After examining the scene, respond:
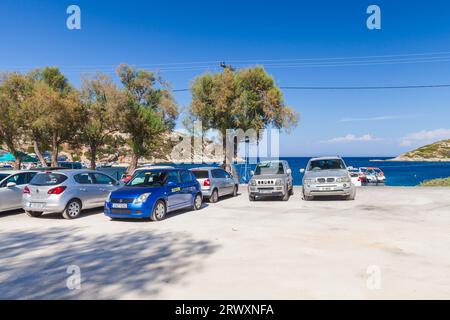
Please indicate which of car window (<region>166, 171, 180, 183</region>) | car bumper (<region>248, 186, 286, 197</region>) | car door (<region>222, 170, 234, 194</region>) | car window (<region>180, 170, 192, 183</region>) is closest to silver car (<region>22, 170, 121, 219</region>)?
car window (<region>166, 171, 180, 183</region>)

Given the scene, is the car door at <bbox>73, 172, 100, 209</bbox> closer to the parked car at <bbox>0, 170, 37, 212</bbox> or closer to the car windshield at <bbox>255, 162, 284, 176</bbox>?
the parked car at <bbox>0, 170, 37, 212</bbox>

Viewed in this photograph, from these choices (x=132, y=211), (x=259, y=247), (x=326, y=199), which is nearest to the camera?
(x=259, y=247)

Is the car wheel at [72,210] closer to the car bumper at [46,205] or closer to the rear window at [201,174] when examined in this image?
the car bumper at [46,205]

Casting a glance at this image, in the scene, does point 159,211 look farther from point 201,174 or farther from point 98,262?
point 201,174

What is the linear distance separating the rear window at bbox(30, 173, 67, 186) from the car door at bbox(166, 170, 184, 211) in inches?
134

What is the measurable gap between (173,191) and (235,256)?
5.17 metres

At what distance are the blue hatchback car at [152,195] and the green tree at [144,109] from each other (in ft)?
42.6

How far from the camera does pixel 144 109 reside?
2419cm

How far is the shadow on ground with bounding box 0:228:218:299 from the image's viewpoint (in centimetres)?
480
